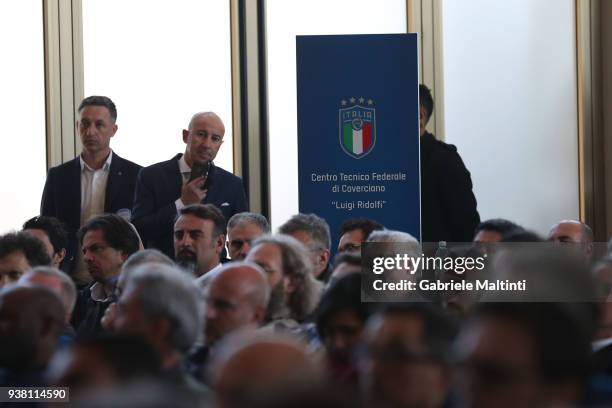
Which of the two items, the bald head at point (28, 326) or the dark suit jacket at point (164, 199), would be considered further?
the dark suit jacket at point (164, 199)

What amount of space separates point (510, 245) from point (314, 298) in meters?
0.81

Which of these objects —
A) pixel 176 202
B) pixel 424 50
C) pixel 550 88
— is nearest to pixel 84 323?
pixel 176 202

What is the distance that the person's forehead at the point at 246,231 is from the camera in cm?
574

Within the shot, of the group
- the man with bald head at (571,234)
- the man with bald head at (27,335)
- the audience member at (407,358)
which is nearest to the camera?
the audience member at (407,358)

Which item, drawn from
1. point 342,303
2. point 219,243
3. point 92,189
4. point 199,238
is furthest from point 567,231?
point 342,303

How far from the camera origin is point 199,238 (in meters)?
5.56

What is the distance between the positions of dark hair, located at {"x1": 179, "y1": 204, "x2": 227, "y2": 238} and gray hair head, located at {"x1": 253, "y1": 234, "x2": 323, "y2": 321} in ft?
3.53

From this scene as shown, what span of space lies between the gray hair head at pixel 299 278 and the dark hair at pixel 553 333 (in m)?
2.42

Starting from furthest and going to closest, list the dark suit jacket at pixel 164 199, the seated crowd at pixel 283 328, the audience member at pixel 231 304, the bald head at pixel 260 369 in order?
the dark suit jacket at pixel 164 199 → the audience member at pixel 231 304 → the seated crowd at pixel 283 328 → the bald head at pixel 260 369

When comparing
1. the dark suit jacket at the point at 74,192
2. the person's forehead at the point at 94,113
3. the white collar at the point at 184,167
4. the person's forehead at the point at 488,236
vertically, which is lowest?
the person's forehead at the point at 488,236

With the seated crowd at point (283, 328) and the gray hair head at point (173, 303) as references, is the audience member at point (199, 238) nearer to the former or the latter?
the seated crowd at point (283, 328)

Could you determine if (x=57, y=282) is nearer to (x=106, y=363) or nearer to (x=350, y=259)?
(x=350, y=259)

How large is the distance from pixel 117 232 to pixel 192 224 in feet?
1.27

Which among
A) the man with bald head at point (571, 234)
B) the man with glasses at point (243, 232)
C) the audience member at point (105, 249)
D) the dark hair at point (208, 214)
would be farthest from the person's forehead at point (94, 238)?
the man with bald head at point (571, 234)
